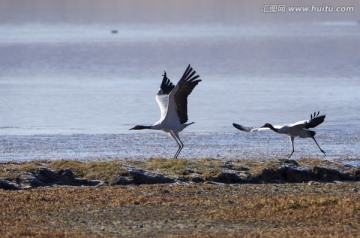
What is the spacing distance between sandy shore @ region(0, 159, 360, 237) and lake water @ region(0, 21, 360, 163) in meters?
4.53

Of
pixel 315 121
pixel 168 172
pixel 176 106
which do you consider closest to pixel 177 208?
pixel 168 172

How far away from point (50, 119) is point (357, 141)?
9365mm

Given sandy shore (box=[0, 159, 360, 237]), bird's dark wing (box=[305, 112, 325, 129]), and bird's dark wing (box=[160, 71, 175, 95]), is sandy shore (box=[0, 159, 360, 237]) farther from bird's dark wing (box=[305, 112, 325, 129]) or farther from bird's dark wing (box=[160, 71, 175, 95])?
bird's dark wing (box=[160, 71, 175, 95])

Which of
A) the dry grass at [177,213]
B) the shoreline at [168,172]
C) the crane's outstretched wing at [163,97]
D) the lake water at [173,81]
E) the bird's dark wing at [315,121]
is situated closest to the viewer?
the dry grass at [177,213]

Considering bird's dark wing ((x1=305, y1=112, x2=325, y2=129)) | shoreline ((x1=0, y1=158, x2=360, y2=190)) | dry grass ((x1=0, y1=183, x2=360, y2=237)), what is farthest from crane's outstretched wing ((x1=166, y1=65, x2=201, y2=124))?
dry grass ((x1=0, y1=183, x2=360, y2=237))

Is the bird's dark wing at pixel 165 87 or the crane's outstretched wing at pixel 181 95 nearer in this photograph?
the crane's outstretched wing at pixel 181 95

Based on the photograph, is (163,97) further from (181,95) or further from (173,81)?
(173,81)

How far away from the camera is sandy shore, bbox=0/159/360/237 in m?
11.8

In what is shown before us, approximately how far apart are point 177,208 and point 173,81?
2663 centimetres

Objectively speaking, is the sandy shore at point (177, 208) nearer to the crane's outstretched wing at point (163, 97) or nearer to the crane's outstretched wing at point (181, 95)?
the crane's outstretched wing at point (181, 95)

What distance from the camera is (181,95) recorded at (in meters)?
Result: 19.6

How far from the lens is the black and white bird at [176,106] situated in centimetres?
1936

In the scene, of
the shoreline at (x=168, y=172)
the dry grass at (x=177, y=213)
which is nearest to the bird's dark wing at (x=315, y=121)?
the shoreline at (x=168, y=172)

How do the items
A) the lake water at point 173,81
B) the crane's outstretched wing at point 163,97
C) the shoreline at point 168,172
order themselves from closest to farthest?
the shoreline at point 168,172 → the crane's outstretched wing at point 163,97 → the lake water at point 173,81
